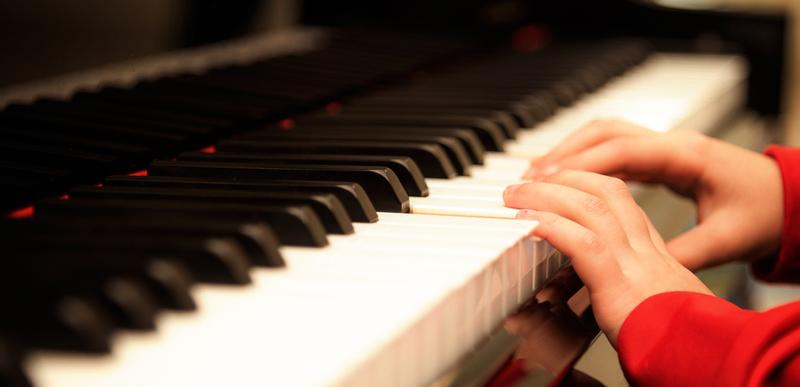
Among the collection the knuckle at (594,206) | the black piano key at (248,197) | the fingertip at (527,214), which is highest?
the black piano key at (248,197)

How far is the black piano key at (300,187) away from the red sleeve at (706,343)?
26 cm

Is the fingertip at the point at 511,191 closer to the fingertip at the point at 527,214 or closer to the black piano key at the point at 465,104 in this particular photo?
the fingertip at the point at 527,214

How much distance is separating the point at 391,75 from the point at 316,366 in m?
1.15

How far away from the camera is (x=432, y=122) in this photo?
128cm

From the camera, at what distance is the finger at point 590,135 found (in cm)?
115

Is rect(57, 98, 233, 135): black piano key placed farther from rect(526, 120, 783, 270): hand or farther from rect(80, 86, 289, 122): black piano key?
rect(526, 120, 783, 270): hand

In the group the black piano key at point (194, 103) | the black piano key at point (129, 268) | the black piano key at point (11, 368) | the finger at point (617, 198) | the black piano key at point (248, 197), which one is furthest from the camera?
the black piano key at point (194, 103)

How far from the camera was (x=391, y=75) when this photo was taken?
5.40 ft

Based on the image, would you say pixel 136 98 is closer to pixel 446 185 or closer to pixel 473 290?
pixel 446 185

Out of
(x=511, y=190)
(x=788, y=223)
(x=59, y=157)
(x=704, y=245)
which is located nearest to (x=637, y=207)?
(x=511, y=190)

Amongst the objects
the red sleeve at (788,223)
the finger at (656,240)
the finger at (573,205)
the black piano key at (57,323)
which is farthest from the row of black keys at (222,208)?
the red sleeve at (788,223)

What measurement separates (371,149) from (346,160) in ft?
0.26

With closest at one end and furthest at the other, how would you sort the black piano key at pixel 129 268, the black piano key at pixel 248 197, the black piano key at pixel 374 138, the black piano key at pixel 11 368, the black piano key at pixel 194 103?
1. the black piano key at pixel 11 368
2. the black piano key at pixel 129 268
3. the black piano key at pixel 248 197
4. the black piano key at pixel 374 138
5. the black piano key at pixel 194 103

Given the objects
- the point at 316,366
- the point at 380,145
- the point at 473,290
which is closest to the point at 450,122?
A: the point at 380,145
